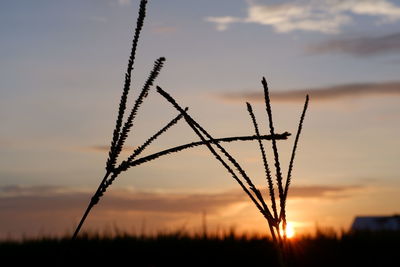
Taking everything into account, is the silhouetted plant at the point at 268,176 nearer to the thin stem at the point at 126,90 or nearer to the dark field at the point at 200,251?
the thin stem at the point at 126,90

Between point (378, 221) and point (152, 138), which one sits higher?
point (378, 221)

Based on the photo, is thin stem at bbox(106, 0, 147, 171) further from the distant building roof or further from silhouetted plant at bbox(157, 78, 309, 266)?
the distant building roof

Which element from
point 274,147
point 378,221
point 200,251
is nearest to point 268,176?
point 274,147

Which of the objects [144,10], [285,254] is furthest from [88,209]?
[285,254]

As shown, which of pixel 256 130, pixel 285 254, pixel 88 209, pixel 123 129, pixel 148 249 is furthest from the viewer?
pixel 148 249

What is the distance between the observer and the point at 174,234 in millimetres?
12680

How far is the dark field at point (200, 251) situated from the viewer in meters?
11.9

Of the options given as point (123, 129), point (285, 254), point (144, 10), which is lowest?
point (285, 254)

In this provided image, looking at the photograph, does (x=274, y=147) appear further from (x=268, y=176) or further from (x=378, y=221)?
(x=378, y=221)

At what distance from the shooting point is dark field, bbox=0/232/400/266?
11891 mm

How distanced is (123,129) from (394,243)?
12156 mm

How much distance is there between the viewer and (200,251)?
40.0 feet

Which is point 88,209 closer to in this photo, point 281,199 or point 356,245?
point 281,199

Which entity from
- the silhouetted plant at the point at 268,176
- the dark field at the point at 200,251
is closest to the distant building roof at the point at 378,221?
the dark field at the point at 200,251
